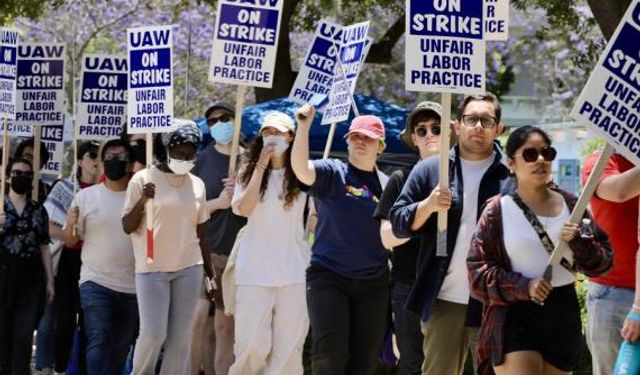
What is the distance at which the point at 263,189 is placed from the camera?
401 inches

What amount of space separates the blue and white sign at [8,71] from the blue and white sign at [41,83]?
0.71 meters

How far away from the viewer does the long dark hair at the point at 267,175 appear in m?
10.2

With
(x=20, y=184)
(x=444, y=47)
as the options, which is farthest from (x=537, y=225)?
(x=20, y=184)

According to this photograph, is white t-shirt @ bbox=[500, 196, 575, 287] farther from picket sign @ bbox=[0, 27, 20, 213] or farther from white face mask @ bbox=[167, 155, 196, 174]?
picket sign @ bbox=[0, 27, 20, 213]

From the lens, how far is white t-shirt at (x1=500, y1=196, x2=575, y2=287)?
7.09 meters

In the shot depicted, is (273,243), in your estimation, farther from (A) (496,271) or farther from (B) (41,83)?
(B) (41,83)

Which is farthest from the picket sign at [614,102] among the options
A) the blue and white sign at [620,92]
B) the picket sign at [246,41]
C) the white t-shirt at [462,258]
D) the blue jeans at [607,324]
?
the picket sign at [246,41]

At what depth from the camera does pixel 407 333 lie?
368 inches

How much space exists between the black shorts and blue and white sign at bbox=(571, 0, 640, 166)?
2.74 ft

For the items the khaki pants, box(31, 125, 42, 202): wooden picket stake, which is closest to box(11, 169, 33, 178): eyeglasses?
box(31, 125, 42, 202): wooden picket stake

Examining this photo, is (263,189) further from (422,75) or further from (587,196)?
(587,196)

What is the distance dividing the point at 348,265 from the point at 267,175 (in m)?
1.23

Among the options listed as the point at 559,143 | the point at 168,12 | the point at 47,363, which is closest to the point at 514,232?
the point at 47,363

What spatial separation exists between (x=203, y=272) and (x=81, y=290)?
0.93 meters
